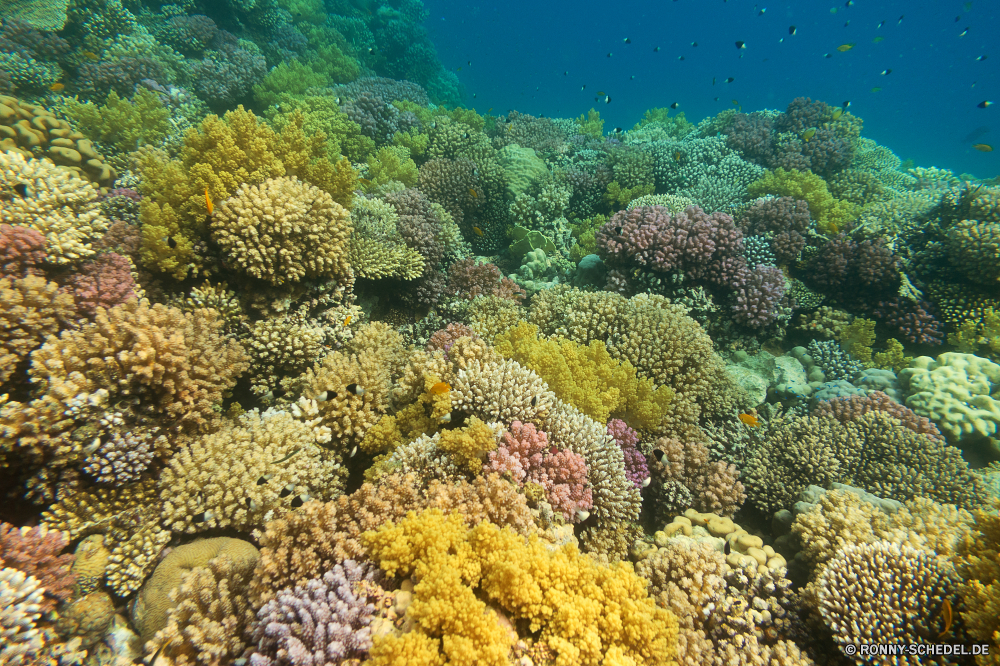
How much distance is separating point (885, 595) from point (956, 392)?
202 inches

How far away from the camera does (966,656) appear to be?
2709mm

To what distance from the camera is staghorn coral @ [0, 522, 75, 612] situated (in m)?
2.76

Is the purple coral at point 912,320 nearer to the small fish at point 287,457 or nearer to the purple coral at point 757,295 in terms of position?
the purple coral at point 757,295

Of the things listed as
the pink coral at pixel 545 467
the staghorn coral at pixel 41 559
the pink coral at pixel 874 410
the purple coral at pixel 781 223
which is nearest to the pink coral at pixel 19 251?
the staghorn coral at pixel 41 559

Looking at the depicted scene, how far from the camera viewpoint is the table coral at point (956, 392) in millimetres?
5777

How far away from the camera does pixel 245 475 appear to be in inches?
147

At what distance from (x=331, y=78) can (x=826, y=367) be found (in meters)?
18.0

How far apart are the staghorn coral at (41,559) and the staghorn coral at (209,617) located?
2.37 ft

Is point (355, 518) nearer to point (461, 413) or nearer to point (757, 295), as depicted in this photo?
point (461, 413)

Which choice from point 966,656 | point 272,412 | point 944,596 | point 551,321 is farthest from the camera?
point 551,321

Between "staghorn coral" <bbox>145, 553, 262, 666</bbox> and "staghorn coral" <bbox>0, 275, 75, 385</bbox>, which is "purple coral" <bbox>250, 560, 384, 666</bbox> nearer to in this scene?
"staghorn coral" <bbox>145, 553, 262, 666</bbox>

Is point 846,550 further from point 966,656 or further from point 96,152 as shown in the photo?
point 96,152

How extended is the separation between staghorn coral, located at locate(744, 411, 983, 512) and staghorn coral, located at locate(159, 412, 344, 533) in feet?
18.1

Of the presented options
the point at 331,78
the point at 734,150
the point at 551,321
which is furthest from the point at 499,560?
the point at 331,78
